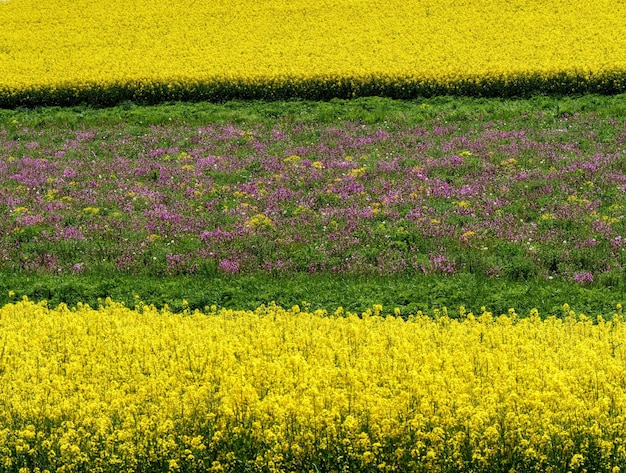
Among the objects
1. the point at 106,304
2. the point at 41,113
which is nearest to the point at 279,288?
the point at 106,304

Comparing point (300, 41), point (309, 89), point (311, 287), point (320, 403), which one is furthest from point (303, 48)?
point (320, 403)

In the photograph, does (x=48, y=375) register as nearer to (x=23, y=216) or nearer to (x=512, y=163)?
(x=23, y=216)

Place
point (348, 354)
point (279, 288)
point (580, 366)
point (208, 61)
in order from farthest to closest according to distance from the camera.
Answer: point (208, 61), point (279, 288), point (348, 354), point (580, 366)

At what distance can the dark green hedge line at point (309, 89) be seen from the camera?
2814 centimetres

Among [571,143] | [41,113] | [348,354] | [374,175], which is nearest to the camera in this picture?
[348,354]

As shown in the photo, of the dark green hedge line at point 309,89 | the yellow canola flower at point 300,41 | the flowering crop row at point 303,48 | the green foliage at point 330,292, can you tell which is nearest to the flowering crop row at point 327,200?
the green foliage at point 330,292

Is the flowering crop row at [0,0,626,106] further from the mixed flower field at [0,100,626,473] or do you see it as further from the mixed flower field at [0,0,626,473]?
the mixed flower field at [0,100,626,473]

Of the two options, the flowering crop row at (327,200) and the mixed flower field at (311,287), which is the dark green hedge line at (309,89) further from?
the flowering crop row at (327,200)

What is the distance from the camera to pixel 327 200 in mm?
18297

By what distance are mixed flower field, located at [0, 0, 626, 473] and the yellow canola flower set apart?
0.22 metres

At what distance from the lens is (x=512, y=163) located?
1981 cm

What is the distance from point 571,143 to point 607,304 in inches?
374

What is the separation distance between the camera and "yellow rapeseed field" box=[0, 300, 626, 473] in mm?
7531

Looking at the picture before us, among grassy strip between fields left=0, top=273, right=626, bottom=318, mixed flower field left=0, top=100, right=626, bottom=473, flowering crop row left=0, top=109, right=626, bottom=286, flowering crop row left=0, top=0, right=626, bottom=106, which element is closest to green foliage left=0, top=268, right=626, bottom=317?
grassy strip between fields left=0, top=273, right=626, bottom=318
